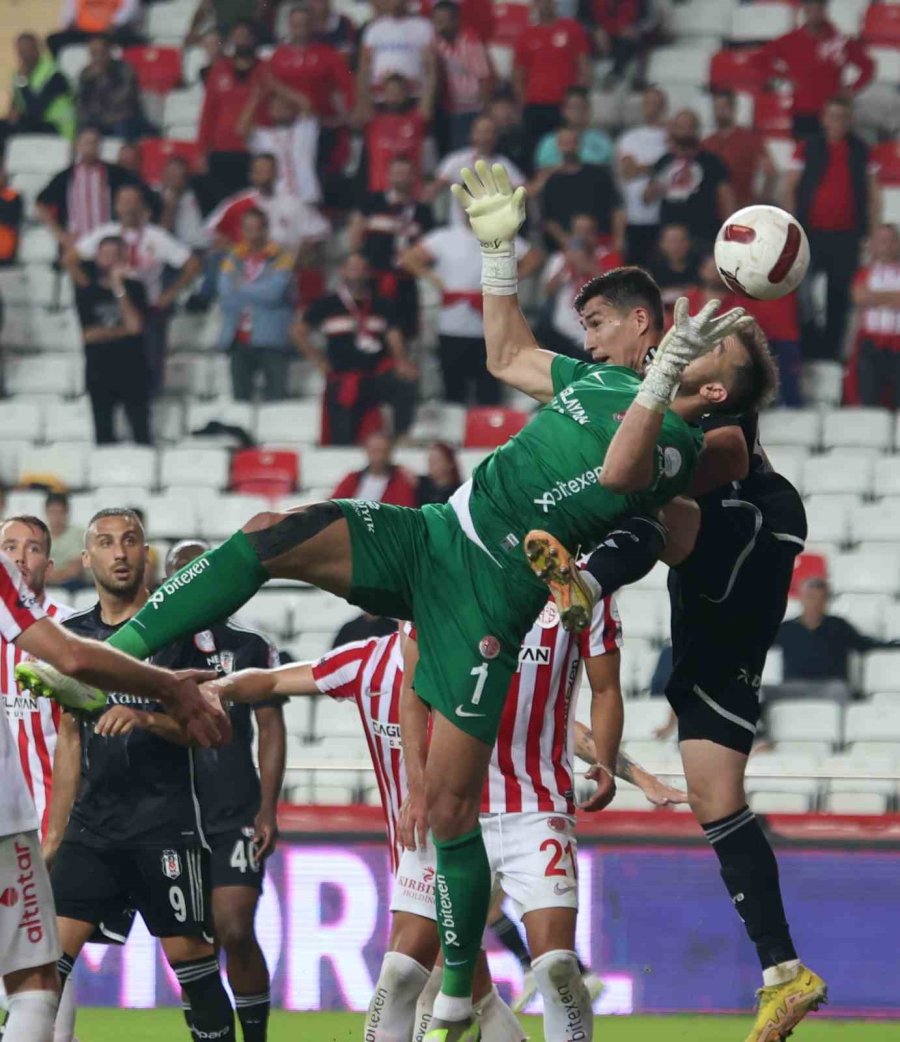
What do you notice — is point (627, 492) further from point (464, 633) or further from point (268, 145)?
point (268, 145)

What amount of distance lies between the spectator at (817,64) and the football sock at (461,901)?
10.6 m

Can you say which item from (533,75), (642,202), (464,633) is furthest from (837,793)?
(533,75)

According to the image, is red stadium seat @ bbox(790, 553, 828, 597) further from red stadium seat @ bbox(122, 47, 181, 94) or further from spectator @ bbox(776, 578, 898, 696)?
red stadium seat @ bbox(122, 47, 181, 94)

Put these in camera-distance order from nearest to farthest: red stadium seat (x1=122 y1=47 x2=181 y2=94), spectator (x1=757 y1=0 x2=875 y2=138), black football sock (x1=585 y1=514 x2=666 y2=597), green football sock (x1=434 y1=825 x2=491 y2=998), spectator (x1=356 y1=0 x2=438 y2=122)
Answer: green football sock (x1=434 y1=825 x2=491 y2=998), black football sock (x1=585 y1=514 x2=666 y2=597), spectator (x1=757 y1=0 x2=875 y2=138), spectator (x1=356 y1=0 x2=438 y2=122), red stadium seat (x1=122 y1=47 x2=181 y2=94)

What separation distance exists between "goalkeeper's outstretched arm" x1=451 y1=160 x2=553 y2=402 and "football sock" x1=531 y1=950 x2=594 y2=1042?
1873 millimetres

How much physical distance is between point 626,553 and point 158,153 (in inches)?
451

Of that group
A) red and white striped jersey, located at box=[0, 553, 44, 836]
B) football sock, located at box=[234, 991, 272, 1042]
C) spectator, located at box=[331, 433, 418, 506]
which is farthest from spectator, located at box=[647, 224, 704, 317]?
red and white striped jersey, located at box=[0, 553, 44, 836]

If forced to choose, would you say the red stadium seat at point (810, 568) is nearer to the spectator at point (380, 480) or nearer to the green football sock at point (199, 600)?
the spectator at point (380, 480)

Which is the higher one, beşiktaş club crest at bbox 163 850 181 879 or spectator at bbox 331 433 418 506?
spectator at bbox 331 433 418 506

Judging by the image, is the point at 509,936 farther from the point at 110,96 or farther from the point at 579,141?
the point at 110,96

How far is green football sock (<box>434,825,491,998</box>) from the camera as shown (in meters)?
6.48

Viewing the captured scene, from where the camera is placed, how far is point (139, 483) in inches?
598

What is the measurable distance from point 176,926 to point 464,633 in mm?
2162

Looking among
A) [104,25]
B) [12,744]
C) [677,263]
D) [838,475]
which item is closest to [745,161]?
[677,263]
